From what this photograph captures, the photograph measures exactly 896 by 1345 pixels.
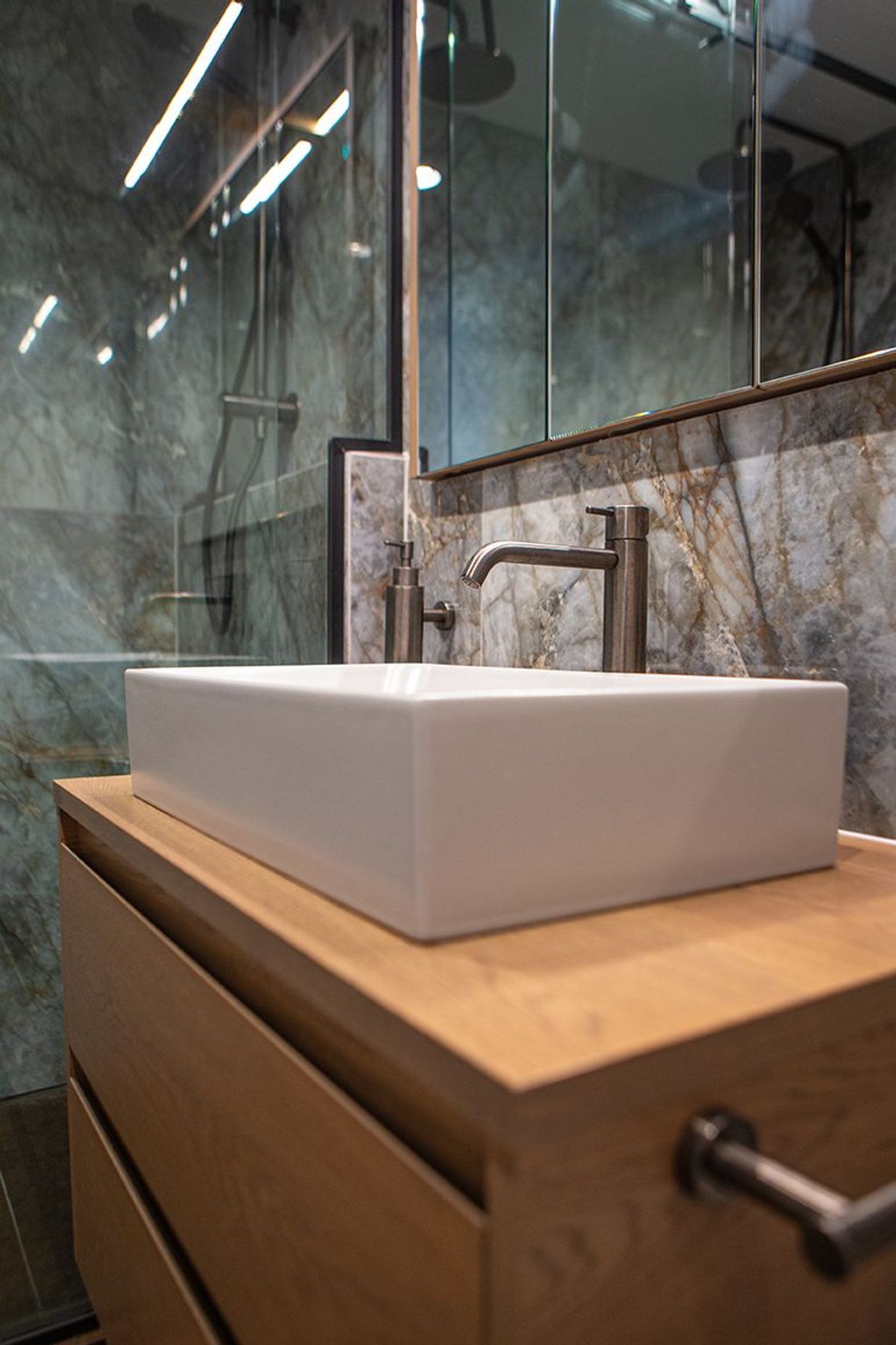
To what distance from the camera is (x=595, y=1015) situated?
1.42 feet

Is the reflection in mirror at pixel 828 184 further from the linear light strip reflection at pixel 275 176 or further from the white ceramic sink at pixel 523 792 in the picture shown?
the linear light strip reflection at pixel 275 176

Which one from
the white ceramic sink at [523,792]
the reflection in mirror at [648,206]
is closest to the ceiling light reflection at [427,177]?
the reflection in mirror at [648,206]

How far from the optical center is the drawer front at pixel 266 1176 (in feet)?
1.46

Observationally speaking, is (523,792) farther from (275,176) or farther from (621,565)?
(275,176)

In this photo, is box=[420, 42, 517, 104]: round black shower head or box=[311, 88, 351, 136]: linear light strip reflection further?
box=[311, 88, 351, 136]: linear light strip reflection

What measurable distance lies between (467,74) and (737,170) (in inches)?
25.4

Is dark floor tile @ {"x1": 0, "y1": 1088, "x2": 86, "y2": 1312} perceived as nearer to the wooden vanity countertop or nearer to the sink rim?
the sink rim

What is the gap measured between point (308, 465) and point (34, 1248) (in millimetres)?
1175

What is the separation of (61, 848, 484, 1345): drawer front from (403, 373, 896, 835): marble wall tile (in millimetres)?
545

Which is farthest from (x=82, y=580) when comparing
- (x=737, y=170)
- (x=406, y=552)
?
(x=737, y=170)

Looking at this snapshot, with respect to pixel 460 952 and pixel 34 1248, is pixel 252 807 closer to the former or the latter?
pixel 460 952

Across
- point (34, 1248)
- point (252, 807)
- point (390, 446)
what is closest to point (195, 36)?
point (390, 446)

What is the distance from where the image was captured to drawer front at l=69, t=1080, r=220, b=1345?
31.2 inches

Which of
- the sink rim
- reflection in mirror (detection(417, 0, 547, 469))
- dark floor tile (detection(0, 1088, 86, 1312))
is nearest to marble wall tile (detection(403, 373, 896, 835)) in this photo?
the sink rim
